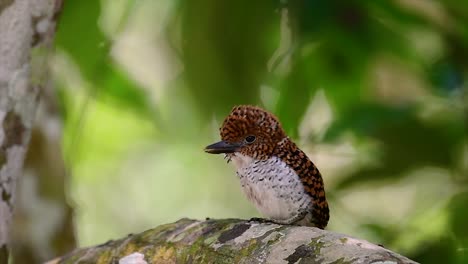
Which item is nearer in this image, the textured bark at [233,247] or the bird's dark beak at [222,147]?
the textured bark at [233,247]

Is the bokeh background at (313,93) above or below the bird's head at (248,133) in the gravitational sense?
above

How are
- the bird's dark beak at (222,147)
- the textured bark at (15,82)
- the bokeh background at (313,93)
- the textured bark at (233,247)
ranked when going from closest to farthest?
the textured bark at (233,247) → the bird's dark beak at (222,147) → the textured bark at (15,82) → the bokeh background at (313,93)

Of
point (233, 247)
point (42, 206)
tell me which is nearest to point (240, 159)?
point (233, 247)

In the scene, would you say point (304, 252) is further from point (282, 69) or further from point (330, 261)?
point (282, 69)

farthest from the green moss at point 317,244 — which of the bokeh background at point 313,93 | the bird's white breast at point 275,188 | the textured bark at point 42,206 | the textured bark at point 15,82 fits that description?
the textured bark at point 42,206

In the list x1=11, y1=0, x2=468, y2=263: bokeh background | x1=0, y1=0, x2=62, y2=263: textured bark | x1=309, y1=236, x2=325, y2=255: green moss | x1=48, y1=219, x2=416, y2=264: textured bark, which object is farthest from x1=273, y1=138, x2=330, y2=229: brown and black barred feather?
x1=11, y1=0, x2=468, y2=263: bokeh background

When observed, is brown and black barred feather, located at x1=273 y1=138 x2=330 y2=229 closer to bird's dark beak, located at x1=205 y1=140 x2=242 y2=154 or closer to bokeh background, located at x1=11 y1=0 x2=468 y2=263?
bird's dark beak, located at x1=205 y1=140 x2=242 y2=154

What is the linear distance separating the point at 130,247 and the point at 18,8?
1.60 ft

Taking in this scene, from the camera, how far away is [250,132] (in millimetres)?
1425

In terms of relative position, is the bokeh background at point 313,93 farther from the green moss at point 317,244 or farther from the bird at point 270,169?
the green moss at point 317,244

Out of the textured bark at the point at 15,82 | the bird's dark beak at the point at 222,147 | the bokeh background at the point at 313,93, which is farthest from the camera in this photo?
the bokeh background at the point at 313,93

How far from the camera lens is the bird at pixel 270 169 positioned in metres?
1.40

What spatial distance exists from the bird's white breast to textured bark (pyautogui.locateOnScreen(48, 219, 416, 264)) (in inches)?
2.2

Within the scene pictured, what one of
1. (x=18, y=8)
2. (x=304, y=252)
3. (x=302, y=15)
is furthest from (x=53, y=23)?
(x=302, y=15)
